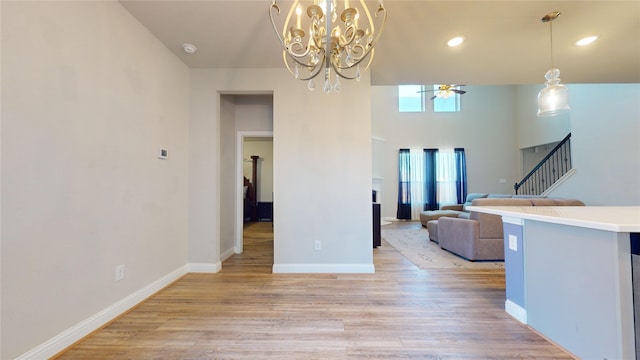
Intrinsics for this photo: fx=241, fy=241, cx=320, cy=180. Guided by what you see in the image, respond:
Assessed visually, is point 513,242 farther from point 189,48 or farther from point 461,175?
point 461,175

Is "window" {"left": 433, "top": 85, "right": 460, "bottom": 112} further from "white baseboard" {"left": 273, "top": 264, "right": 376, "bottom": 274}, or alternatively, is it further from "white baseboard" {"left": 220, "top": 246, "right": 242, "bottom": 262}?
"white baseboard" {"left": 220, "top": 246, "right": 242, "bottom": 262}

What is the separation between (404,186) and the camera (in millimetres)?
7934

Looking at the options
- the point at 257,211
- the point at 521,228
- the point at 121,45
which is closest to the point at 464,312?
the point at 521,228

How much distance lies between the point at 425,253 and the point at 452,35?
3069 millimetres

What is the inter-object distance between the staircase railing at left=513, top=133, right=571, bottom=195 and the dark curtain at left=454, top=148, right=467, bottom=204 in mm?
1365

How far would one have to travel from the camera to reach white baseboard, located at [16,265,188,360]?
57.9 inches

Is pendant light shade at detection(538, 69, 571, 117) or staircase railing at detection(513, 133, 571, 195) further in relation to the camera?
staircase railing at detection(513, 133, 571, 195)

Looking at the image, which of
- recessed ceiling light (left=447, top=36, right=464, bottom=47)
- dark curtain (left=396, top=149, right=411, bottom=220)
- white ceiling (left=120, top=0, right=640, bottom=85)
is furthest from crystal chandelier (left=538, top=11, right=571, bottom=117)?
dark curtain (left=396, top=149, right=411, bottom=220)

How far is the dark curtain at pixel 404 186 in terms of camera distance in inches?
311

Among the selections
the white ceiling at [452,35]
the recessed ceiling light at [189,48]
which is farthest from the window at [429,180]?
the recessed ceiling light at [189,48]

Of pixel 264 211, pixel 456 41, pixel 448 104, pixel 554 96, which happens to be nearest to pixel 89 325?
pixel 456 41

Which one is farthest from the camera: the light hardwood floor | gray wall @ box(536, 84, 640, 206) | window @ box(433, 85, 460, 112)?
window @ box(433, 85, 460, 112)

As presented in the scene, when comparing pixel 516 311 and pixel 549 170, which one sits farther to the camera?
pixel 549 170

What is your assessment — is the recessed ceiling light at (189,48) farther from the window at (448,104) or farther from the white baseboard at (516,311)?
the window at (448,104)
